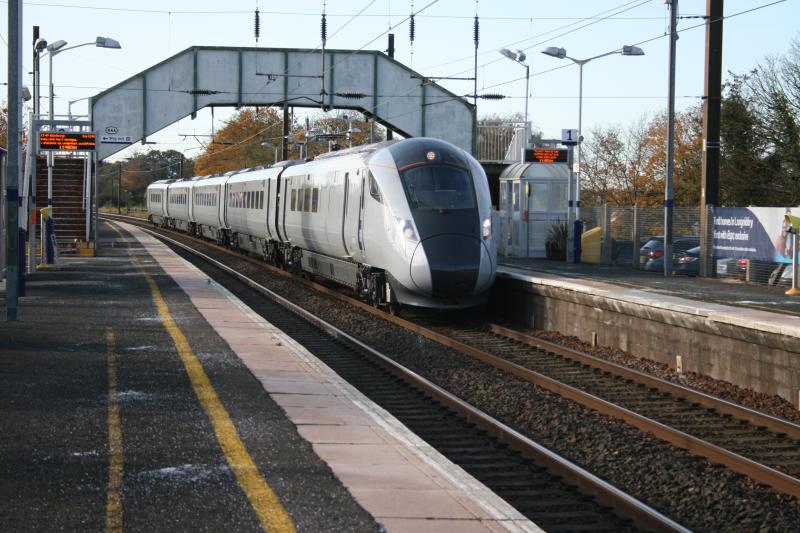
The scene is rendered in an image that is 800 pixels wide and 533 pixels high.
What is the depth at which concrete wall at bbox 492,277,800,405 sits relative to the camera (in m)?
12.4

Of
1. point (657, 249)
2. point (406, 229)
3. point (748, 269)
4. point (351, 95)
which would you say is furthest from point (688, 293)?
point (351, 95)

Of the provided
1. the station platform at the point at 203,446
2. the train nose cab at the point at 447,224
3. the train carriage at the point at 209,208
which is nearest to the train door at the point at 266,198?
the train carriage at the point at 209,208

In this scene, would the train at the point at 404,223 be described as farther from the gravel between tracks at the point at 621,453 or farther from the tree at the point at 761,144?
the tree at the point at 761,144

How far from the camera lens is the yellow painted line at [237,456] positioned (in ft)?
21.2

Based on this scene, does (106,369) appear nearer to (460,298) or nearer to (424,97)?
(460,298)

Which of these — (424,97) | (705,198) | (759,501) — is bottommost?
(759,501)

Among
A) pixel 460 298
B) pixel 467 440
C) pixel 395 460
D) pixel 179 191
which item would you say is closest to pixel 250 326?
pixel 460 298

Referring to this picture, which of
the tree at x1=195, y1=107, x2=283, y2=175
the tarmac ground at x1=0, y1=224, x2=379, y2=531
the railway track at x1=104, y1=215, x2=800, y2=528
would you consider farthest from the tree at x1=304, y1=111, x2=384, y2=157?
Result: the tarmac ground at x1=0, y1=224, x2=379, y2=531

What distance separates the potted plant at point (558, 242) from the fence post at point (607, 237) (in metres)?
1.43

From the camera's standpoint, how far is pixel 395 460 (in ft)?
26.4

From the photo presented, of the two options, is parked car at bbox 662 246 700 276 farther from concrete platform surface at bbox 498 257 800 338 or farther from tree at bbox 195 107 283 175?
tree at bbox 195 107 283 175

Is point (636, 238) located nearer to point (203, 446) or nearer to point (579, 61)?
point (579, 61)

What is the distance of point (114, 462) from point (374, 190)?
1186cm

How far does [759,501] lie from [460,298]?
10.9m
